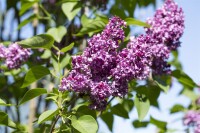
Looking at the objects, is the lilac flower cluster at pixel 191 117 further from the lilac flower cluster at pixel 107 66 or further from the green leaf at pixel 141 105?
the lilac flower cluster at pixel 107 66

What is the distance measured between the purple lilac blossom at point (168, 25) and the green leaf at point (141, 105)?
0.27 meters

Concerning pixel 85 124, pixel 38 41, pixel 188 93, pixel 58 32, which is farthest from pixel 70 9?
pixel 188 93

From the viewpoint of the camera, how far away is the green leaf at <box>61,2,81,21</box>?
2.17 meters

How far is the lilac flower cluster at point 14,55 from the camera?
1.99 metres

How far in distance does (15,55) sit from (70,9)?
0.40m

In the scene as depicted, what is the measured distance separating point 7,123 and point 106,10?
3.22 ft

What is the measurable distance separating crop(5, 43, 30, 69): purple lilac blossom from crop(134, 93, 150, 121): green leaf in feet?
1.93

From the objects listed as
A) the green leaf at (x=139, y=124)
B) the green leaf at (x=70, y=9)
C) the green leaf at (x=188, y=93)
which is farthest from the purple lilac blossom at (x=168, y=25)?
the green leaf at (x=188, y=93)

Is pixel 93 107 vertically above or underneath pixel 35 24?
underneath

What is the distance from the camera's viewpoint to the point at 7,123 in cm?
174

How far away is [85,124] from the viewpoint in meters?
1.51

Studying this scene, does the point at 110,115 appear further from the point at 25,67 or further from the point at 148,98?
the point at 25,67

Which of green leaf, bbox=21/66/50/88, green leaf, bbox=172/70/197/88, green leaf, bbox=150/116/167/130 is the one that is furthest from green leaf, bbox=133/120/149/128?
green leaf, bbox=21/66/50/88

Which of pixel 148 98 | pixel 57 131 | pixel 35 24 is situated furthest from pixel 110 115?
pixel 35 24
